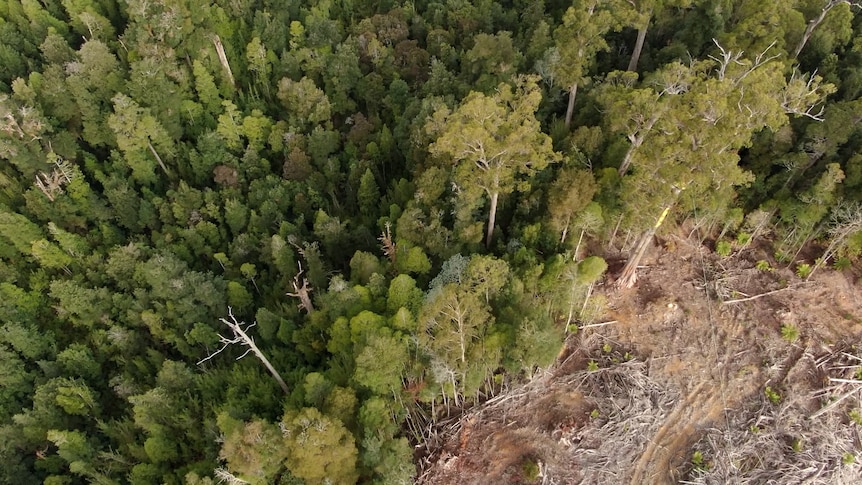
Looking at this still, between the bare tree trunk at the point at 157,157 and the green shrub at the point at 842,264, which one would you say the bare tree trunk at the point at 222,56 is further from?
the green shrub at the point at 842,264

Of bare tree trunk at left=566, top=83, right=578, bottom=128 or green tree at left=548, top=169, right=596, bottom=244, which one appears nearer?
green tree at left=548, top=169, right=596, bottom=244

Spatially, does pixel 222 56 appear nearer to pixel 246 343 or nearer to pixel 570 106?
pixel 570 106

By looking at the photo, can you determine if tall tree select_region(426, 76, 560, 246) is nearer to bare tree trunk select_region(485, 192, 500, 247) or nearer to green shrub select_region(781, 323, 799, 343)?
bare tree trunk select_region(485, 192, 500, 247)

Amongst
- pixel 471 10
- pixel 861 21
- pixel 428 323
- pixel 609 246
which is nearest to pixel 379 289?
pixel 428 323

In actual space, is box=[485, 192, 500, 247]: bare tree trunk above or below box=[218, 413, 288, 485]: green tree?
above

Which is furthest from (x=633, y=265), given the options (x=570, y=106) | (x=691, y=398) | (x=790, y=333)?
(x=570, y=106)

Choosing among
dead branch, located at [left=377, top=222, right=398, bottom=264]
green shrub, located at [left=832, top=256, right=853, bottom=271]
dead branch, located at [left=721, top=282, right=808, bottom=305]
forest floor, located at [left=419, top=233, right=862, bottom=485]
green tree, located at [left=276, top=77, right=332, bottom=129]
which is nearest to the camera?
forest floor, located at [left=419, top=233, right=862, bottom=485]

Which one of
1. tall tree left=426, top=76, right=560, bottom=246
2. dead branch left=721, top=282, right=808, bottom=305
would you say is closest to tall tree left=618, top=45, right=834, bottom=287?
tall tree left=426, top=76, right=560, bottom=246
